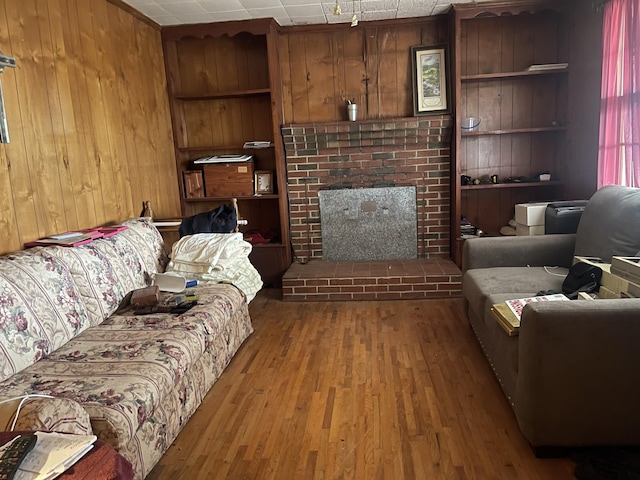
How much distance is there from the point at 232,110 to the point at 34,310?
2.89 metres

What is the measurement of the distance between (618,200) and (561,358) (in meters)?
1.24

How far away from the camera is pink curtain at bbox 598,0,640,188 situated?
285 centimetres

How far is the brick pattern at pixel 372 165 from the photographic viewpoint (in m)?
4.13

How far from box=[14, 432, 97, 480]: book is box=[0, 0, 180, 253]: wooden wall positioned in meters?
1.54

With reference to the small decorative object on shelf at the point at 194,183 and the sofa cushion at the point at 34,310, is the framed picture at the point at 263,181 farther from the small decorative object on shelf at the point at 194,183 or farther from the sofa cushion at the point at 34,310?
the sofa cushion at the point at 34,310

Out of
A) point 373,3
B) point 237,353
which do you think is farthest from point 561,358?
point 373,3

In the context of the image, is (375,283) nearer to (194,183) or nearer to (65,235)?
(194,183)

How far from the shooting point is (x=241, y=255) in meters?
3.18

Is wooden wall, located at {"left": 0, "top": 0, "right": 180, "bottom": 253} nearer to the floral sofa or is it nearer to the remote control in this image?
the floral sofa

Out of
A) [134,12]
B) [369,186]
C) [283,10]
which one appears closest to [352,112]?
[369,186]

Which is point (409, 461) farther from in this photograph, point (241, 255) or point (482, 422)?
point (241, 255)

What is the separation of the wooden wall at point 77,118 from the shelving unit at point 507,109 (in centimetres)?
259

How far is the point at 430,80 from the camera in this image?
415 cm

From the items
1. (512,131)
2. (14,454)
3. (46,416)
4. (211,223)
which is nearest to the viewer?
(14,454)
